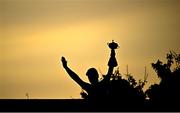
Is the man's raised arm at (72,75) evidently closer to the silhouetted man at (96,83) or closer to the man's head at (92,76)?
the silhouetted man at (96,83)

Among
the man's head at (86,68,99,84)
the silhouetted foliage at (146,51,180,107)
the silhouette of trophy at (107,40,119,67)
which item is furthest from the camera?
the silhouette of trophy at (107,40,119,67)

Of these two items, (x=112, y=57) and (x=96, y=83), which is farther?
(x=112, y=57)

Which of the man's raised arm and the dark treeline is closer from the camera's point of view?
the dark treeline

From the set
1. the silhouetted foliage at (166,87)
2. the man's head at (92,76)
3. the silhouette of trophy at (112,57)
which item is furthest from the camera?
the silhouette of trophy at (112,57)

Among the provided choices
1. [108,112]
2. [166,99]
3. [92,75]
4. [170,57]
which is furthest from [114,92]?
[170,57]

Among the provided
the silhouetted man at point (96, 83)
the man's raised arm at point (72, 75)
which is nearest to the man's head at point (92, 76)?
the silhouetted man at point (96, 83)

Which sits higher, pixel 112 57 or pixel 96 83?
pixel 112 57

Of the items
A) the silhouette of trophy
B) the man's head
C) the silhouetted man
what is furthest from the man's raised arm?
the silhouette of trophy

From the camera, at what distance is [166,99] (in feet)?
5.80

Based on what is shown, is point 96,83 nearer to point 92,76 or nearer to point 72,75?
point 92,76

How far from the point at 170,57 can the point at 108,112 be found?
73.4 inches

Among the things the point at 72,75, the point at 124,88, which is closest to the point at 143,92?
the point at 124,88

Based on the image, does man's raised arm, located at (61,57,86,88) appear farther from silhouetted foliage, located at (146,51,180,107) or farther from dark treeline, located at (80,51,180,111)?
silhouetted foliage, located at (146,51,180,107)

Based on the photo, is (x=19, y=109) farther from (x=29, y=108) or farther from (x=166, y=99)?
(x=166, y=99)
